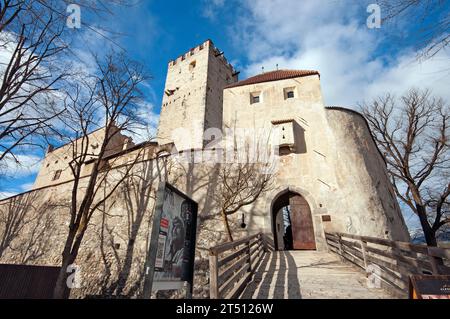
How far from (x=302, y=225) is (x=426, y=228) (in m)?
7.45

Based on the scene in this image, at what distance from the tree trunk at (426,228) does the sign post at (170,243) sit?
1387 cm

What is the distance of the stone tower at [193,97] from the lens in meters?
20.0

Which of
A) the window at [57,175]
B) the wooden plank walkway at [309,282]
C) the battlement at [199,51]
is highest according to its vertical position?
the battlement at [199,51]

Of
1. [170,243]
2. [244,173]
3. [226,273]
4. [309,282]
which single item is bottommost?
[309,282]

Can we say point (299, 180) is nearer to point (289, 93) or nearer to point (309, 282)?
point (289, 93)

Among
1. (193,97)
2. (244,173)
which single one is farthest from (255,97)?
(193,97)

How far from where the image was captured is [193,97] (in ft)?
70.7

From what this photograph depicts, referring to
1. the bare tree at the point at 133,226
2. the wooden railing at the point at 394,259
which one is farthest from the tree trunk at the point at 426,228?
the bare tree at the point at 133,226

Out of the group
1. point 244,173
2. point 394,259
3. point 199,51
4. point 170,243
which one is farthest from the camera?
point 199,51

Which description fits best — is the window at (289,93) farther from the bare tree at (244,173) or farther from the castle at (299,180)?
the bare tree at (244,173)

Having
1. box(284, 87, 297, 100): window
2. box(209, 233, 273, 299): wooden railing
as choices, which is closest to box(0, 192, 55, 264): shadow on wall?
box(209, 233, 273, 299): wooden railing

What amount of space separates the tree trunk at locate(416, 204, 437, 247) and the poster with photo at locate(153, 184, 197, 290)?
13.8 metres

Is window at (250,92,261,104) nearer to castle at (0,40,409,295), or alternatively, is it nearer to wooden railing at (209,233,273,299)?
castle at (0,40,409,295)
